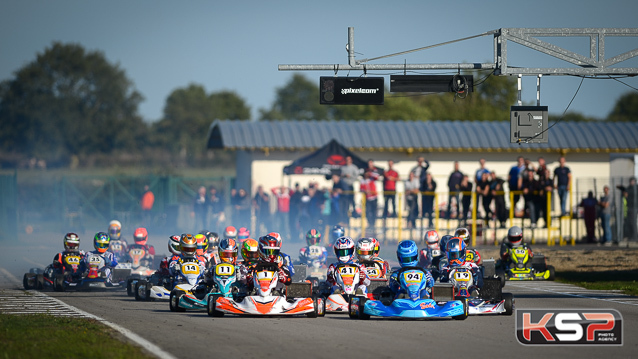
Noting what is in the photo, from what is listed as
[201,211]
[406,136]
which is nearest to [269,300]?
[201,211]

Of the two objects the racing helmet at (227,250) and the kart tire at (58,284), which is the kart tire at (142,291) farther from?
the kart tire at (58,284)

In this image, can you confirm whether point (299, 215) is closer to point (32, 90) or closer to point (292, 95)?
point (32, 90)

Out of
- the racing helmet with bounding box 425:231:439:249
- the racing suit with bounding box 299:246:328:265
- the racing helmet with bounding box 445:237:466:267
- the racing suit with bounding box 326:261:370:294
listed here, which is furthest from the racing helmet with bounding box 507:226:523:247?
the racing suit with bounding box 326:261:370:294

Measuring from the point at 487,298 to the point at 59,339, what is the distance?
236 inches

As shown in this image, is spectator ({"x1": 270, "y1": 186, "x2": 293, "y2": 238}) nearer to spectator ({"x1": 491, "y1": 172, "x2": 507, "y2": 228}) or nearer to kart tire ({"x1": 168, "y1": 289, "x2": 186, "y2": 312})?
spectator ({"x1": 491, "y1": 172, "x2": 507, "y2": 228})

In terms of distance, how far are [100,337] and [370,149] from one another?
70.1ft

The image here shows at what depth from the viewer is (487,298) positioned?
43.1 feet

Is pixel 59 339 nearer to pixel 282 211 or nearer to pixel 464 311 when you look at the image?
pixel 464 311

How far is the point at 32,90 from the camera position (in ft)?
167

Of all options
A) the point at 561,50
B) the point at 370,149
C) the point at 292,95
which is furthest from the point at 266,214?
the point at 292,95

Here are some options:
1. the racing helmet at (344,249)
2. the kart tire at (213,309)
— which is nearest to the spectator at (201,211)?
the racing helmet at (344,249)

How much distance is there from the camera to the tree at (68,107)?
1951 inches

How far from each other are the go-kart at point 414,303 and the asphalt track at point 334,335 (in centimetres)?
12

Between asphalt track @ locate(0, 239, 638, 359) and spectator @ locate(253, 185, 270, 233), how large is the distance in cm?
1356
